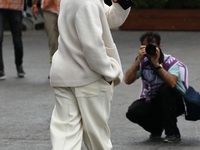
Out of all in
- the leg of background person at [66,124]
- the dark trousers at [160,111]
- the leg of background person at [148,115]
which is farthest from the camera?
the leg of background person at [148,115]

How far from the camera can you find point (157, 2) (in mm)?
14766

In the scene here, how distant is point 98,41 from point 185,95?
1.69 metres

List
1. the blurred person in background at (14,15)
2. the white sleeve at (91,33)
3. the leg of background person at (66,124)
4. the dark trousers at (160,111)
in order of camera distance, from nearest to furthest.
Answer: the white sleeve at (91,33) < the leg of background person at (66,124) < the dark trousers at (160,111) < the blurred person in background at (14,15)

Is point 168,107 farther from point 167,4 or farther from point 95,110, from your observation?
point 167,4

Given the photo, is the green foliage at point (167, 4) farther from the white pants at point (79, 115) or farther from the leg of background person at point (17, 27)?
the white pants at point (79, 115)

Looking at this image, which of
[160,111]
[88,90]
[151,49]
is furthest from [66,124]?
[160,111]

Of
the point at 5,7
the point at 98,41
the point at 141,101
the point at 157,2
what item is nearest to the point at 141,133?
the point at 141,101

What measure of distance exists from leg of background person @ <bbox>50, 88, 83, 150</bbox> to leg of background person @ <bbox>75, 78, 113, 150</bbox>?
6cm

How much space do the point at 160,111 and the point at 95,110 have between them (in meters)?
1.48

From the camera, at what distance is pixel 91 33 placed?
3201 mm

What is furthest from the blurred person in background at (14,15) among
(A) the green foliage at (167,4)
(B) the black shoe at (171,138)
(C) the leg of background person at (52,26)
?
(A) the green foliage at (167,4)

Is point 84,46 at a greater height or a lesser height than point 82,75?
greater

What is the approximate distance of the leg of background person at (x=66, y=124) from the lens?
3.33 m

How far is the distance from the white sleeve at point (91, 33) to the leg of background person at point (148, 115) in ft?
5.01
